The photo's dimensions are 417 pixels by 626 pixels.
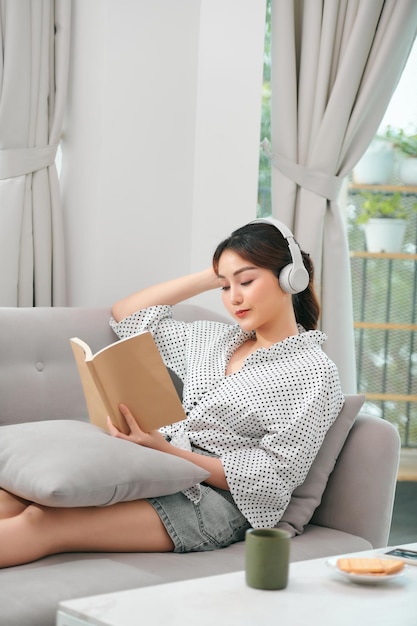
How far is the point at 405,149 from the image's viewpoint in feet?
11.2

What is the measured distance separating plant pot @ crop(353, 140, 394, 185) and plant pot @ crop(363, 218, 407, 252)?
154 mm

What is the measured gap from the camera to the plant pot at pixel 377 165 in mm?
3430

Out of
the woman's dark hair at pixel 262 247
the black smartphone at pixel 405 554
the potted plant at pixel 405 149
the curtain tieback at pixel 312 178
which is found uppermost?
the potted plant at pixel 405 149

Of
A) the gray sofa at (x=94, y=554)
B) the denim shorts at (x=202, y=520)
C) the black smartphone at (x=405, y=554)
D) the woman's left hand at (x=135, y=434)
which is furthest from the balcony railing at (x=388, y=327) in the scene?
the black smartphone at (x=405, y=554)

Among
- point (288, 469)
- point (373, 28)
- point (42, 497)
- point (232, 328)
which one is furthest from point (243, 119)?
point (42, 497)

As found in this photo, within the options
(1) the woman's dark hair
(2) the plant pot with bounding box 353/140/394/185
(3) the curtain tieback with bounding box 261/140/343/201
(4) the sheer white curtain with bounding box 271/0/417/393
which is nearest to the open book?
(1) the woman's dark hair

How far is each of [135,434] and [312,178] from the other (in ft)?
4.90

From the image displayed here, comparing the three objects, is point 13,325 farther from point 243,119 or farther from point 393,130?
point 393,130

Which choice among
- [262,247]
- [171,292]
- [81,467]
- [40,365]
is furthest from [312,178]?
[81,467]

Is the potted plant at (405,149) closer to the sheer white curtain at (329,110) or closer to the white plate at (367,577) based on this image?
the sheer white curtain at (329,110)

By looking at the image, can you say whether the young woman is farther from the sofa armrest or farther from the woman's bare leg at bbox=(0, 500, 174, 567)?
the sofa armrest

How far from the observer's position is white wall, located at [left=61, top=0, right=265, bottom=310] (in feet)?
10.0

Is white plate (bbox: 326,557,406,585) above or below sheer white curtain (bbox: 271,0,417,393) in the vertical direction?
below

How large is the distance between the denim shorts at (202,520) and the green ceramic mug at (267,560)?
0.60m
